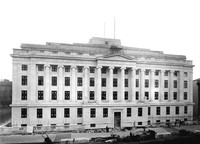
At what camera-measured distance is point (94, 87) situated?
115ft

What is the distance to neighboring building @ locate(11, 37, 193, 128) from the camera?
31.8 meters

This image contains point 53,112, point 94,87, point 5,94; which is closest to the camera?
point 53,112

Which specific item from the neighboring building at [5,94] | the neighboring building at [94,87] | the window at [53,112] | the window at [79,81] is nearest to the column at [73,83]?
the neighboring building at [94,87]

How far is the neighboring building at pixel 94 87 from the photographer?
31.8 meters

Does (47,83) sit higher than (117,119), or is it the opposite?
(47,83)

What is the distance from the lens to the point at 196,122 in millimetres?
38344

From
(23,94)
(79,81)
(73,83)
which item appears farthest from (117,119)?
(23,94)

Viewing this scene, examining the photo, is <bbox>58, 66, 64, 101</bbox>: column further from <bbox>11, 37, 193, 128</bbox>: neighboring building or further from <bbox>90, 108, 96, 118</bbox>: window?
<bbox>90, 108, 96, 118</bbox>: window

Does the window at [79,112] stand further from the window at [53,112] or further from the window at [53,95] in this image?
the window at [53,95]

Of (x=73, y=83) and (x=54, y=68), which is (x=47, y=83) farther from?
(x=73, y=83)

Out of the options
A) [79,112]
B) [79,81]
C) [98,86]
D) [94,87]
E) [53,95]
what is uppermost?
[79,81]

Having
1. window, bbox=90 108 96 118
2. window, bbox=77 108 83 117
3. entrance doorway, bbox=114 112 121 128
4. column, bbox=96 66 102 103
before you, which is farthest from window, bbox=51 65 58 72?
entrance doorway, bbox=114 112 121 128

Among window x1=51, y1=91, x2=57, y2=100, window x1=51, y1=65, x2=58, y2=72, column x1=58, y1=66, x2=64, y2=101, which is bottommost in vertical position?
window x1=51, y1=91, x2=57, y2=100

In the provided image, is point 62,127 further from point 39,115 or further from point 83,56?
point 83,56
